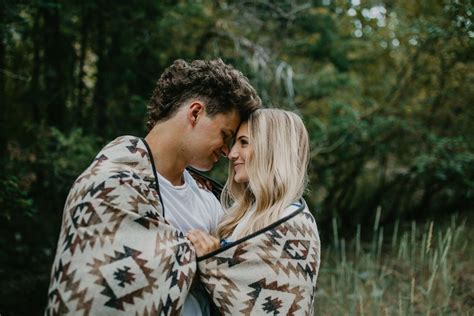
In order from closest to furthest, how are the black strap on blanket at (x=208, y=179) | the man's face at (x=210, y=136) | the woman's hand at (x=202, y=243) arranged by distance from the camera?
the woman's hand at (x=202, y=243)
the man's face at (x=210, y=136)
the black strap on blanket at (x=208, y=179)

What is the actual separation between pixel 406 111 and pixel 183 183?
185 inches

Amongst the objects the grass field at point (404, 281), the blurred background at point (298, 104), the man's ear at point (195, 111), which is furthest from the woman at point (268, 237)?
the blurred background at point (298, 104)

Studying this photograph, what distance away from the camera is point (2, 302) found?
4.29 meters

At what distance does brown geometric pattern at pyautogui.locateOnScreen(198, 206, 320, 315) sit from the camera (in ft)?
6.69

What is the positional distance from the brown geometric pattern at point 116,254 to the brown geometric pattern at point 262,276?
0.42 feet

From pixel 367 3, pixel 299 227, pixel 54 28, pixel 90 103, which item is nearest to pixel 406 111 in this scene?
pixel 367 3

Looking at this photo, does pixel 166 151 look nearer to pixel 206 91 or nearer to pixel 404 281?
pixel 206 91

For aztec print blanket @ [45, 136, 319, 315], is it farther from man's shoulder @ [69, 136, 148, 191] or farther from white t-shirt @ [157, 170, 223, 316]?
white t-shirt @ [157, 170, 223, 316]

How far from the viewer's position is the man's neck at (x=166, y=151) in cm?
241

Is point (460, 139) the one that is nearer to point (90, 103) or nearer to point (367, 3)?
point (367, 3)

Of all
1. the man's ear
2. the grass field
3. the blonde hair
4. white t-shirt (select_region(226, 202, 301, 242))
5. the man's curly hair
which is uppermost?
the man's curly hair

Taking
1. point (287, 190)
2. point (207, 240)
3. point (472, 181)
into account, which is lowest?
point (472, 181)

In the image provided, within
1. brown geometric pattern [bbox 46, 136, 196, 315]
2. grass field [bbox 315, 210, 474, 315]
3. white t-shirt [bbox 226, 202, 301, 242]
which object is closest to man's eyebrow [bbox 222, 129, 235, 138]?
white t-shirt [bbox 226, 202, 301, 242]

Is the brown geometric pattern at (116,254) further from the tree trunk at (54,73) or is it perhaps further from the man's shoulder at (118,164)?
the tree trunk at (54,73)
